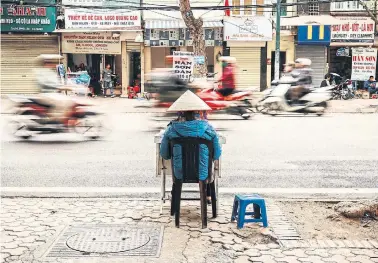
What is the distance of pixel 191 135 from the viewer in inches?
215

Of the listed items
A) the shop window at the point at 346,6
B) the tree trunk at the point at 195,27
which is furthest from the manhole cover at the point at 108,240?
the shop window at the point at 346,6

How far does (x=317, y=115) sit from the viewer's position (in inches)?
658

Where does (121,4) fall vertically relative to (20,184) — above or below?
above

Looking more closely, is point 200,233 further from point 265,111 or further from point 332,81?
point 332,81

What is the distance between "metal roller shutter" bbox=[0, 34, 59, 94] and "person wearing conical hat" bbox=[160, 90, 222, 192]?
20.5 metres

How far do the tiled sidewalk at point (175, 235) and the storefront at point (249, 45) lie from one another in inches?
732

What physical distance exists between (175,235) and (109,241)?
675 millimetres

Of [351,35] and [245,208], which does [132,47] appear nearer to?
[351,35]

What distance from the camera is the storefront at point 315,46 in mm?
24453

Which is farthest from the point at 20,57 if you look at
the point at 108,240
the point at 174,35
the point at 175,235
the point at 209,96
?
the point at 175,235

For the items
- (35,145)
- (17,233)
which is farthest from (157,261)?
(35,145)

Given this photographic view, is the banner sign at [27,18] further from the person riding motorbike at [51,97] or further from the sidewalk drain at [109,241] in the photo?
the sidewalk drain at [109,241]

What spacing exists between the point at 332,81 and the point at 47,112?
1703cm

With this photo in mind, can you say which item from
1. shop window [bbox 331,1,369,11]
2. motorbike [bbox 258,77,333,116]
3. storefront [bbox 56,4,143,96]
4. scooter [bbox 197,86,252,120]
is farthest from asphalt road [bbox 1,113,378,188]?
shop window [bbox 331,1,369,11]
